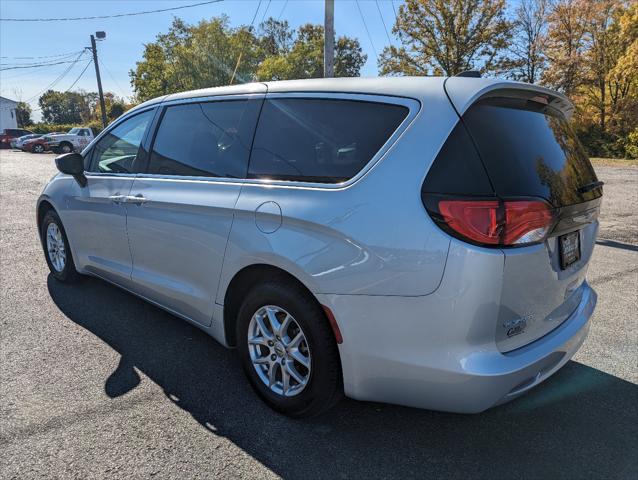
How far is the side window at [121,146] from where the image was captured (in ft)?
12.4

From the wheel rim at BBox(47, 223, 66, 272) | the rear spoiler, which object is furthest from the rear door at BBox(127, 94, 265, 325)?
the wheel rim at BBox(47, 223, 66, 272)

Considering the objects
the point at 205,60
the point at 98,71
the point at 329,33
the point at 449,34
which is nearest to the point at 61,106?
the point at 205,60

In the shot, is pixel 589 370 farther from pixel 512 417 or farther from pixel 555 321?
pixel 555 321

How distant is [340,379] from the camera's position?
2.48 meters

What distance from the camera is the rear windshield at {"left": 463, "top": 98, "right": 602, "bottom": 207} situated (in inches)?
83.5

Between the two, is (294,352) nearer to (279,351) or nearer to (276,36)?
(279,351)

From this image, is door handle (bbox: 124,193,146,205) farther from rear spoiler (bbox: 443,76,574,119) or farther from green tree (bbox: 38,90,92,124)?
green tree (bbox: 38,90,92,124)

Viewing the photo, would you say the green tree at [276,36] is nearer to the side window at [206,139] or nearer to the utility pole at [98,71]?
the utility pole at [98,71]

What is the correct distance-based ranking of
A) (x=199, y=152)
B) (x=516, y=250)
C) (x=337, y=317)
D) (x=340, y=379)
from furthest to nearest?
(x=199, y=152)
(x=340, y=379)
(x=337, y=317)
(x=516, y=250)

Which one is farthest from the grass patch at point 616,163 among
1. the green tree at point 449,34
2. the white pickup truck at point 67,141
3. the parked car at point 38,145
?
the parked car at point 38,145

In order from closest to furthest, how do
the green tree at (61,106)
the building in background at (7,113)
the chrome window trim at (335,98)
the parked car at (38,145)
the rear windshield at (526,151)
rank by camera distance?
the rear windshield at (526,151), the chrome window trim at (335,98), the parked car at (38,145), the building in background at (7,113), the green tree at (61,106)

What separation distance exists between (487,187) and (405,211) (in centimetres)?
35

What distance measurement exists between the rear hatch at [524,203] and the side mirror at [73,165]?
3.31 meters

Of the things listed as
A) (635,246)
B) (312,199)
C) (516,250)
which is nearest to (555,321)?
(516,250)
